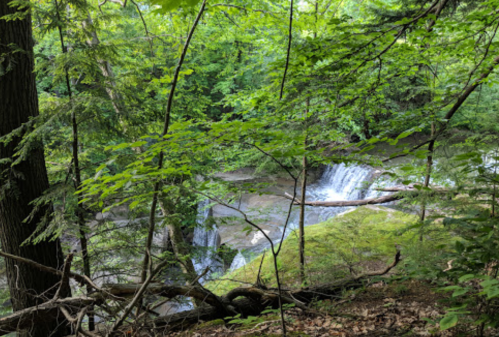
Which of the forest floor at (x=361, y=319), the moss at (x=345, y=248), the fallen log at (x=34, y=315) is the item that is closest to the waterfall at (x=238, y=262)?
the moss at (x=345, y=248)

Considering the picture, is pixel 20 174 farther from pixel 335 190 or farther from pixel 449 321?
pixel 335 190

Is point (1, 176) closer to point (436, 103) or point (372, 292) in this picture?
point (372, 292)

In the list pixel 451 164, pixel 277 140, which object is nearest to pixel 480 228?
pixel 451 164

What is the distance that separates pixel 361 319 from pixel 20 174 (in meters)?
3.98

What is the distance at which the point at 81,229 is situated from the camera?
2.89 metres

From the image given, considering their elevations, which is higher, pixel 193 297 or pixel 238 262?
pixel 193 297

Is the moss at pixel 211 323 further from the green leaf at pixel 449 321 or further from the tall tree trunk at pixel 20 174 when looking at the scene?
the green leaf at pixel 449 321

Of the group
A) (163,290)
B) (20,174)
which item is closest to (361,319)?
(163,290)

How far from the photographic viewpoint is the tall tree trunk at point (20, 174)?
319 centimetres

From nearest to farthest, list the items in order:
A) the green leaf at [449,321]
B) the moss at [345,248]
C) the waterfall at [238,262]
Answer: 1. the green leaf at [449,321]
2. the moss at [345,248]
3. the waterfall at [238,262]

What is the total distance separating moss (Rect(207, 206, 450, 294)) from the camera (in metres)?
3.54

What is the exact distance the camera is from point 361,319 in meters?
2.70

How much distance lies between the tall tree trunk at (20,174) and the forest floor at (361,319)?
1910mm

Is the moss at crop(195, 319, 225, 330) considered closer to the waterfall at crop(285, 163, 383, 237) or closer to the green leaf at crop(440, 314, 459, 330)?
the green leaf at crop(440, 314, 459, 330)
